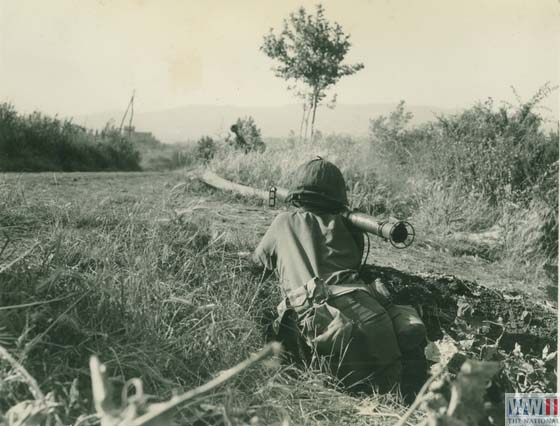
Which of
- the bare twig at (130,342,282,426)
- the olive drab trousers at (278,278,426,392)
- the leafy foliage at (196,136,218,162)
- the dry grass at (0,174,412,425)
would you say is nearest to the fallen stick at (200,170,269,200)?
the leafy foliage at (196,136,218,162)

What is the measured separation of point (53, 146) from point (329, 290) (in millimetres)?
9376

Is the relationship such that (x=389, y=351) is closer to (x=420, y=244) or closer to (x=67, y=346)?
(x=67, y=346)

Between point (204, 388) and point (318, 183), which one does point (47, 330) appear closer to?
point (204, 388)

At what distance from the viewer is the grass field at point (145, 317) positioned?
200 cm

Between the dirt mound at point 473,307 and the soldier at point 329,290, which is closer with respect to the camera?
the soldier at point 329,290

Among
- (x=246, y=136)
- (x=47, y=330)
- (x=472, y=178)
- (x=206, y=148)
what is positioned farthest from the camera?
(x=246, y=136)

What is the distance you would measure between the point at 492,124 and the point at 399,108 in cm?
610

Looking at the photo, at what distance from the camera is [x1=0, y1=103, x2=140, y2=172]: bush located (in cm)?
927

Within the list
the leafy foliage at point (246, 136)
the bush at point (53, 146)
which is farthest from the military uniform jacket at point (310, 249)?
the bush at point (53, 146)

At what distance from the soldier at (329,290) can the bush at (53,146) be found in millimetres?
7045

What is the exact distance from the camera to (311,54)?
11.3m

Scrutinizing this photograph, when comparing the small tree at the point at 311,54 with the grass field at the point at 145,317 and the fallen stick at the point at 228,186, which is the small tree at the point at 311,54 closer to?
the fallen stick at the point at 228,186

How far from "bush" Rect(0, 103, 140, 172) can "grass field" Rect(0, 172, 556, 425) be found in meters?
6.35

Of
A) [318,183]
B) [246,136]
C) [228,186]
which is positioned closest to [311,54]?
[246,136]
